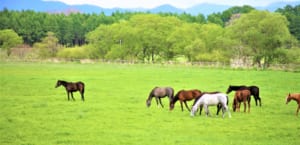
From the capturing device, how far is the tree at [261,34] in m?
64.4

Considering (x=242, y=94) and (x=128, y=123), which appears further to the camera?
(x=242, y=94)

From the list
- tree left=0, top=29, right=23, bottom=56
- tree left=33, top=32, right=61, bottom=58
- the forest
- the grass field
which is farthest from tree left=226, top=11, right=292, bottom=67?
tree left=0, top=29, right=23, bottom=56

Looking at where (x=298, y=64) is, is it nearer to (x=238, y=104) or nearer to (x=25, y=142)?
(x=238, y=104)

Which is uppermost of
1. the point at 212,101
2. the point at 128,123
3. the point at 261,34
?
the point at 261,34

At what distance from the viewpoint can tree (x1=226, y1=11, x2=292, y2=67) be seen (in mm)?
64438

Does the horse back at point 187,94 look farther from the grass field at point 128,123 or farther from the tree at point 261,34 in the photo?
the tree at point 261,34

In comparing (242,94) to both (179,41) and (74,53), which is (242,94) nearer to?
(179,41)

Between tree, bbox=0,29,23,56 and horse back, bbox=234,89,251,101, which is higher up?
tree, bbox=0,29,23,56

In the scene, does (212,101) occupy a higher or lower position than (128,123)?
higher

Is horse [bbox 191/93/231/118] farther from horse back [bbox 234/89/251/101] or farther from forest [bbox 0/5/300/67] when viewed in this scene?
forest [bbox 0/5/300/67]

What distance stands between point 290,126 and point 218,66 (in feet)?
166

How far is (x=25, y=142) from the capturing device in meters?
15.7

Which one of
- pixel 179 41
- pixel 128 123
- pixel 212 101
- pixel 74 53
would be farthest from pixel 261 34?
pixel 128 123

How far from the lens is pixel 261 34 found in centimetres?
6488
